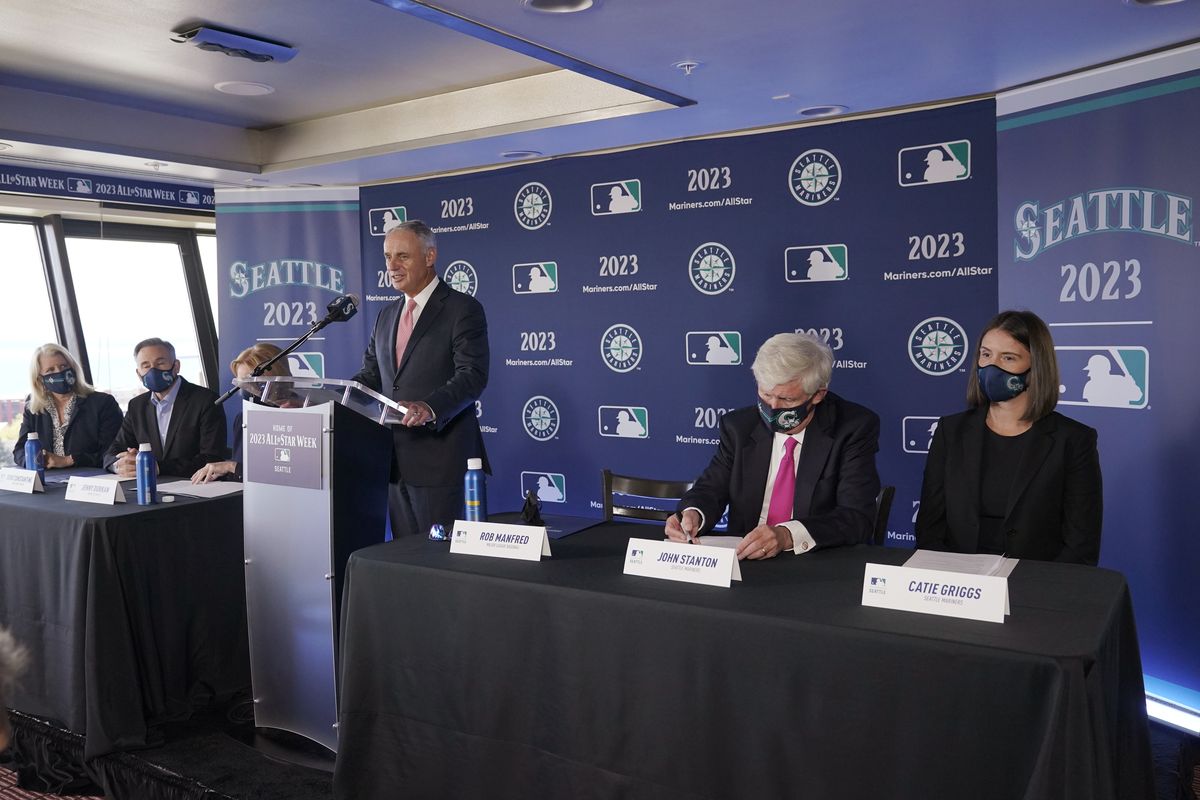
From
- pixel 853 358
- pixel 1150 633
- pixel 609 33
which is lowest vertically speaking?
pixel 1150 633

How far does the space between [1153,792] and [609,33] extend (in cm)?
254

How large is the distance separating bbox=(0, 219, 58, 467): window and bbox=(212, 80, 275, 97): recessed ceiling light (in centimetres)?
226

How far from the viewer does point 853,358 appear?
A: 443cm

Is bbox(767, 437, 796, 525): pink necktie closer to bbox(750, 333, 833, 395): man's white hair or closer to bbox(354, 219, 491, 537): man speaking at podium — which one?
bbox(750, 333, 833, 395): man's white hair

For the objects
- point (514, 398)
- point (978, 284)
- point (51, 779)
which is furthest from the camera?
point (514, 398)

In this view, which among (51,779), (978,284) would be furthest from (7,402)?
(978,284)

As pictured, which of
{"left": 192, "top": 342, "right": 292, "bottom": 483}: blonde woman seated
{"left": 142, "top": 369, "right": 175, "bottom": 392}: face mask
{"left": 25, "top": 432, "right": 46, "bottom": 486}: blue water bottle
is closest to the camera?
{"left": 192, "top": 342, "right": 292, "bottom": 483}: blonde woman seated

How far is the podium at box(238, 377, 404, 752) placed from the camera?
2803 millimetres

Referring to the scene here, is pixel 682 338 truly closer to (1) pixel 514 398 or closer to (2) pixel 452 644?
(1) pixel 514 398

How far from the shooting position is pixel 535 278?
5.38 meters

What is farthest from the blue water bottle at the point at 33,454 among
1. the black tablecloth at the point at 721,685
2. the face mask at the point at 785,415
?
the face mask at the point at 785,415

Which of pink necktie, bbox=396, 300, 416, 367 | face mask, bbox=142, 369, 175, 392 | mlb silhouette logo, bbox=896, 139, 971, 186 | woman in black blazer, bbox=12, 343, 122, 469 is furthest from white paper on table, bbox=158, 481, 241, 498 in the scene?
mlb silhouette logo, bbox=896, 139, 971, 186

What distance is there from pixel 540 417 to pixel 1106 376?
9.65 ft

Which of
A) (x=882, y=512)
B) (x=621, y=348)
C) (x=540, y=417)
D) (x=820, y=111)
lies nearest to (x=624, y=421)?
(x=621, y=348)
